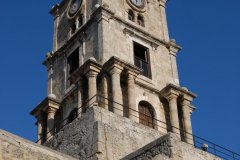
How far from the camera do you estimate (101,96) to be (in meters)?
32.9

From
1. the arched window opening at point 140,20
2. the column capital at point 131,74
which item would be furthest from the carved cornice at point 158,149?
the arched window opening at point 140,20

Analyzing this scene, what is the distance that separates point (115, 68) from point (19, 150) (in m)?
16.7

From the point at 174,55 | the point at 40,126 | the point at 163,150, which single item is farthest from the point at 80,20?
the point at 163,150

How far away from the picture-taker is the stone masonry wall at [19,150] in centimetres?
1897

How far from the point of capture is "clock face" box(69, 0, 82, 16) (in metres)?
42.9

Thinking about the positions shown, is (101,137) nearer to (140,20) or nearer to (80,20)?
(80,20)

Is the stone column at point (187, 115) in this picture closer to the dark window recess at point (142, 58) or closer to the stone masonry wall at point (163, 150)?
the dark window recess at point (142, 58)

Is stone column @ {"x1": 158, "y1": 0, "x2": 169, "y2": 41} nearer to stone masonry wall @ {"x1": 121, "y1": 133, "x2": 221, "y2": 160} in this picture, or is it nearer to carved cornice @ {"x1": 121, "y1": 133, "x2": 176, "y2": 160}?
stone masonry wall @ {"x1": 121, "y1": 133, "x2": 221, "y2": 160}

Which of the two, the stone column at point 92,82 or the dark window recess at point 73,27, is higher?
the dark window recess at point 73,27

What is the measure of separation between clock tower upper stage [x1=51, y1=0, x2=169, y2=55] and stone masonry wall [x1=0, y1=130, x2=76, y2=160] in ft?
56.6

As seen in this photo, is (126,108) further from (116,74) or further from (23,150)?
(23,150)

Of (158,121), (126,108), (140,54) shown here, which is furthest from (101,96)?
(140,54)

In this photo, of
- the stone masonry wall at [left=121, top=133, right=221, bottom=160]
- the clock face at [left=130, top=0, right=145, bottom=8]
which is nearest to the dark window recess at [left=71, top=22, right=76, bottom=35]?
the clock face at [left=130, top=0, right=145, bottom=8]

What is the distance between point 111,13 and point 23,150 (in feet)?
69.4
